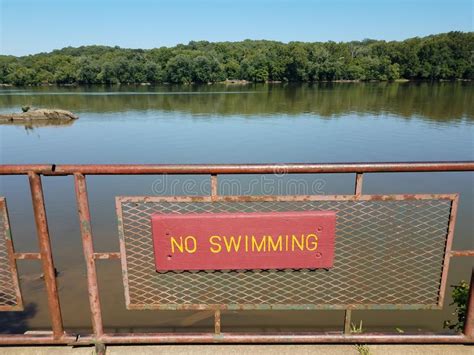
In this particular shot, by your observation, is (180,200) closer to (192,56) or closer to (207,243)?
(207,243)

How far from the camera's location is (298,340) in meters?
2.59

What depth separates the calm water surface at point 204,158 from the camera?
5.38 meters

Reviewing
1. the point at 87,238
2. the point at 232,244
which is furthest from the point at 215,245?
the point at 87,238

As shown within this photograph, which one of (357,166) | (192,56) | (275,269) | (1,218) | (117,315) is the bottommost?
(117,315)

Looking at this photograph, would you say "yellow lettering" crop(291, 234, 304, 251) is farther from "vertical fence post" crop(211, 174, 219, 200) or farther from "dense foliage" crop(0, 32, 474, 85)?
"dense foliage" crop(0, 32, 474, 85)

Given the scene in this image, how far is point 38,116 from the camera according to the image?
31031 millimetres

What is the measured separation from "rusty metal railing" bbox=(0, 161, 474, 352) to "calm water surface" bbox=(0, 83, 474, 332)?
273cm

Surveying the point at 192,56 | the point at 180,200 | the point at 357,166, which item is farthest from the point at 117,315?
the point at 192,56

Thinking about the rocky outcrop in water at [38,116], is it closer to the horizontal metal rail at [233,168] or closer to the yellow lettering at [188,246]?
the horizontal metal rail at [233,168]

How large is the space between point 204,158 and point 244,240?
14257 millimetres

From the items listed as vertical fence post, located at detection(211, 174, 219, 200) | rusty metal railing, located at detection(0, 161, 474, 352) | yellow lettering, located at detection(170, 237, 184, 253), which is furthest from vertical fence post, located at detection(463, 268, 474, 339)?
yellow lettering, located at detection(170, 237, 184, 253)

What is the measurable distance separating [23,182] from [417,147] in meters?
17.2

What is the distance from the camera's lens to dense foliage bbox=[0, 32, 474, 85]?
Answer: 93.9 metres

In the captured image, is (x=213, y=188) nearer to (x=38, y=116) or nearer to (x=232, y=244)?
(x=232, y=244)
